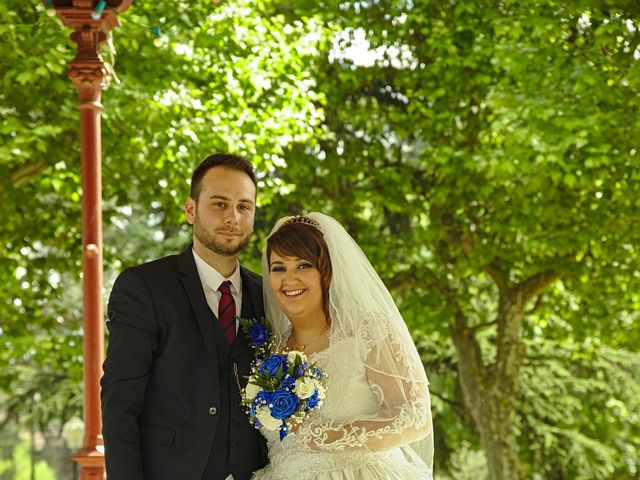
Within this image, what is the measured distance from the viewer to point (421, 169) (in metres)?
15.2

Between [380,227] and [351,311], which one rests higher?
[380,227]

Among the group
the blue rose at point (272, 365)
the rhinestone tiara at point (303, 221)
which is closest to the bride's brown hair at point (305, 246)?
the rhinestone tiara at point (303, 221)

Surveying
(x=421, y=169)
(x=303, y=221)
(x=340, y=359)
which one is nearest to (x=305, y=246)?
(x=303, y=221)

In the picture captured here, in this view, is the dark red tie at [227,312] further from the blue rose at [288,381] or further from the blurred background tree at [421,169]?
the blurred background tree at [421,169]

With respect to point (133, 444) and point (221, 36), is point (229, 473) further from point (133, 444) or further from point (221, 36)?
point (221, 36)

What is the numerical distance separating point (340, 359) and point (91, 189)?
94.2 inches

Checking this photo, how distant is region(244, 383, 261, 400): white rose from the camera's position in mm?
4297

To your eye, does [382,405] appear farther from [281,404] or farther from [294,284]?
[294,284]

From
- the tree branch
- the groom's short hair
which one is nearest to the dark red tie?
the groom's short hair

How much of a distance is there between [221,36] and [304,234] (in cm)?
650

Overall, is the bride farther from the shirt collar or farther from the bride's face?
the shirt collar

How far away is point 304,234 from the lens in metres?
4.68

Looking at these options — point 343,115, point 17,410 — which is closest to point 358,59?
point 343,115

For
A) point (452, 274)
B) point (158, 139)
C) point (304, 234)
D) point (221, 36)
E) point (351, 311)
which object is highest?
point (221, 36)
